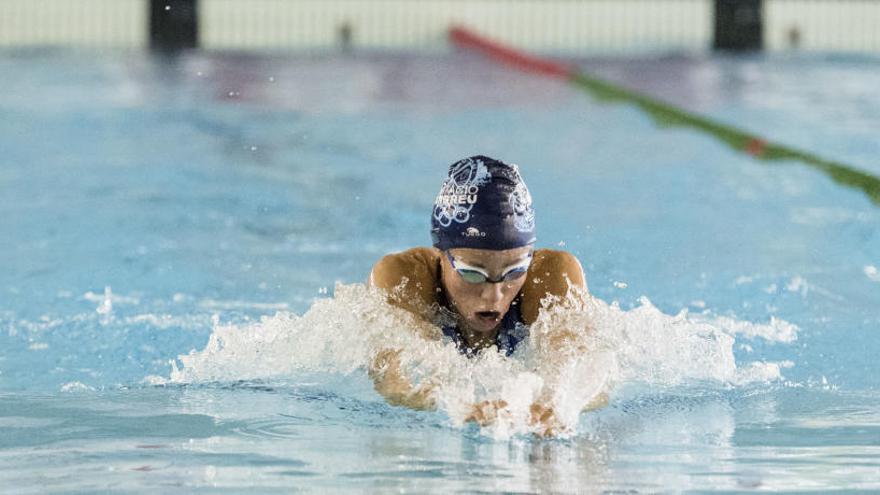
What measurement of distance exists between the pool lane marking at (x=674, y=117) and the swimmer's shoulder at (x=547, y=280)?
12.7 feet

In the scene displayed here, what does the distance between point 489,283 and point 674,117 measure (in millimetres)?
7373

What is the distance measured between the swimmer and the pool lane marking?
155 inches

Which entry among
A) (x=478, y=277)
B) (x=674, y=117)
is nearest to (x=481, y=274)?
(x=478, y=277)

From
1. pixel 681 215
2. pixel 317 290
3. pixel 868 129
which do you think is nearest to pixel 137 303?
pixel 317 290

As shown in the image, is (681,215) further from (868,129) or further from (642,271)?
(868,129)

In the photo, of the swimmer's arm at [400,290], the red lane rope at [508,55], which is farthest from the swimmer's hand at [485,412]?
the red lane rope at [508,55]

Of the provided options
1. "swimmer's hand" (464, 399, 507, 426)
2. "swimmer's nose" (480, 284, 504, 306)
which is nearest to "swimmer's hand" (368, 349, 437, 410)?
"swimmer's hand" (464, 399, 507, 426)

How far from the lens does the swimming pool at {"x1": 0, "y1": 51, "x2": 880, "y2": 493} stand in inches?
132

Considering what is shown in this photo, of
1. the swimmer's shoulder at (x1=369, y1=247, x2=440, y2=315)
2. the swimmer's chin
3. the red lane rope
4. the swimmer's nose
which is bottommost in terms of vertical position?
the red lane rope

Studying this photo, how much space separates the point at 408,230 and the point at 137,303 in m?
1.84

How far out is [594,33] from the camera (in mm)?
18969

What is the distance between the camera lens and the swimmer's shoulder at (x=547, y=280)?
405 centimetres

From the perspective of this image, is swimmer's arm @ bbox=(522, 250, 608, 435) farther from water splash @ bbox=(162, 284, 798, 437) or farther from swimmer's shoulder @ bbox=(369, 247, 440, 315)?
swimmer's shoulder @ bbox=(369, 247, 440, 315)

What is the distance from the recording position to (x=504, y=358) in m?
3.90
